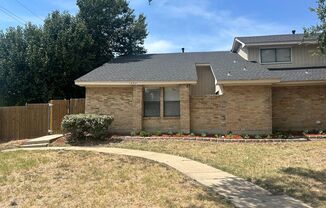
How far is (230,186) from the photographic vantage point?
8.64 metres

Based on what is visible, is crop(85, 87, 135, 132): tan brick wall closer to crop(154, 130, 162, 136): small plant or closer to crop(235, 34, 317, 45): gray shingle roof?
crop(154, 130, 162, 136): small plant

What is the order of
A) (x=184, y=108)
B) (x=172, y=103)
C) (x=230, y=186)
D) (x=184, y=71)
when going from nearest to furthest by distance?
(x=230, y=186)
(x=184, y=108)
(x=172, y=103)
(x=184, y=71)

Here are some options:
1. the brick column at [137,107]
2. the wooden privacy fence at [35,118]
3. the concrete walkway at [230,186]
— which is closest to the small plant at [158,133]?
the brick column at [137,107]

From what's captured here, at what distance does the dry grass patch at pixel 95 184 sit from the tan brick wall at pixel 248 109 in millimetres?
8030

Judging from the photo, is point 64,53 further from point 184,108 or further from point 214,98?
point 214,98

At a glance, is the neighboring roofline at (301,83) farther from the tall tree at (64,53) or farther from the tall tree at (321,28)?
the tall tree at (64,53)

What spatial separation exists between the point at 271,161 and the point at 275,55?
472 inches

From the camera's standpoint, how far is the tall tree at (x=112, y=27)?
2938cm

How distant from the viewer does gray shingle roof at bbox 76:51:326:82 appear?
19000 millimetres

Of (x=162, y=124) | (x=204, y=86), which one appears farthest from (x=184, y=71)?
(x=162, y=124)

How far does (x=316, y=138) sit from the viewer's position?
17469mm

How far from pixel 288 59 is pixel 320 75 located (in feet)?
9.16

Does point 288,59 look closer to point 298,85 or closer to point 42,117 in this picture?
point 298,85

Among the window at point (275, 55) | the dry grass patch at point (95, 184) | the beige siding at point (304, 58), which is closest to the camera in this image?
the dry grass patch at point (95, 184)
